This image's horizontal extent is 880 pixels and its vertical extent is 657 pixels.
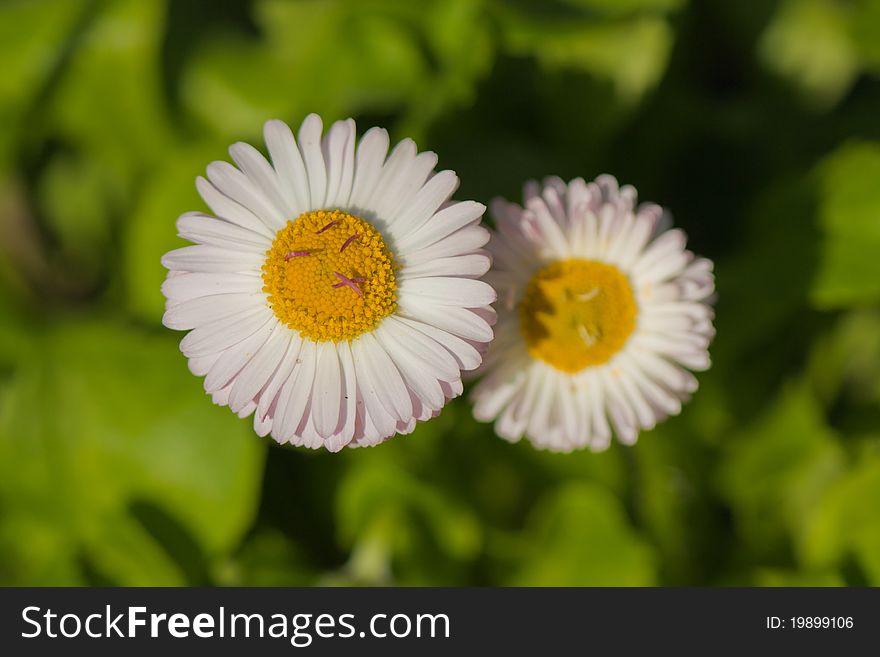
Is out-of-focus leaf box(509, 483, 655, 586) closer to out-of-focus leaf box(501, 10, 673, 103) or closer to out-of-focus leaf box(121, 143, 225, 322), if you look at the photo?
out-of-focus leaf box(501, 10, 673, 103)

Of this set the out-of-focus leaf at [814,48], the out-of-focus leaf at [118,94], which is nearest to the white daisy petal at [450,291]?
the out-of-focus leaf at [118,94]

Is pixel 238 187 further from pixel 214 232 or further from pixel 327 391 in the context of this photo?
pixel 327 391

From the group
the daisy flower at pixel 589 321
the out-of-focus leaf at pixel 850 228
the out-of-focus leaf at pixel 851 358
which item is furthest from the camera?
the out-of-focus leaf at pixel 851 358

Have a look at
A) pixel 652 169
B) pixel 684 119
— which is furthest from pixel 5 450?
pixel 684 119

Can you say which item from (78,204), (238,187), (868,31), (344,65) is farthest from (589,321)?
(78,204)

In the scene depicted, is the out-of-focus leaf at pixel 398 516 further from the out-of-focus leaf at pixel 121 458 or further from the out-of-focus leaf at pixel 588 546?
the out-of-focus leaf at pixel 121 458

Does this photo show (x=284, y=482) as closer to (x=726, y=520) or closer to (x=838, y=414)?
(x=726, y=520)
